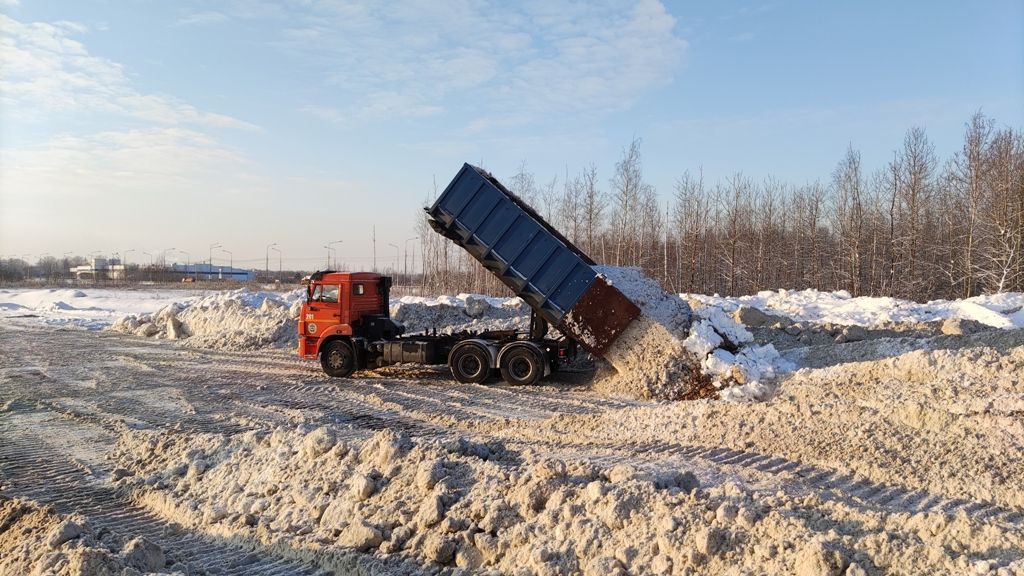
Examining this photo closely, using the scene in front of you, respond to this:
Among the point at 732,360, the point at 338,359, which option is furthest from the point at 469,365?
the point at 732,360

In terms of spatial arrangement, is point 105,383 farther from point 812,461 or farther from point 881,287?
point 881,287

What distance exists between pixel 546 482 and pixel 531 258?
322 inches

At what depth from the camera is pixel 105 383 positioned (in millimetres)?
15367

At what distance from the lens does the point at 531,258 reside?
13.9m

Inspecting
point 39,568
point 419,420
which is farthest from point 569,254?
point 39,568

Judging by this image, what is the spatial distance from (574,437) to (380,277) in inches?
336

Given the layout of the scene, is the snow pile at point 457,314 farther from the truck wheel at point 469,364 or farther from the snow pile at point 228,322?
the truck wheel at point 469,364

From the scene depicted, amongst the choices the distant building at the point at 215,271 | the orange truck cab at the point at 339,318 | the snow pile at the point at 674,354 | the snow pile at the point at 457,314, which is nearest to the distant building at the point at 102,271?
the distant building at the point at 215,271

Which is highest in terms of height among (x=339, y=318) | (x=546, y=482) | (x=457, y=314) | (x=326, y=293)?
(x=326, y=293)

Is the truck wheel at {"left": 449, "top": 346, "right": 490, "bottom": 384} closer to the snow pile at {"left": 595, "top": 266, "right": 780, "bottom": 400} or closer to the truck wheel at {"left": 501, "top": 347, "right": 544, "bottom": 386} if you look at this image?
the truck wheel at {"left": 501, "top": 347, "right": 544, "bottom": 386}

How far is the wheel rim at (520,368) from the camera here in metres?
14.6

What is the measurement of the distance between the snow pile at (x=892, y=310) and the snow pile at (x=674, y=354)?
7185 millimetres

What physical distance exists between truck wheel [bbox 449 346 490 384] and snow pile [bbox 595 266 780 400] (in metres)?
2.66

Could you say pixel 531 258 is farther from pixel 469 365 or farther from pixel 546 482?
pixel 546 482
